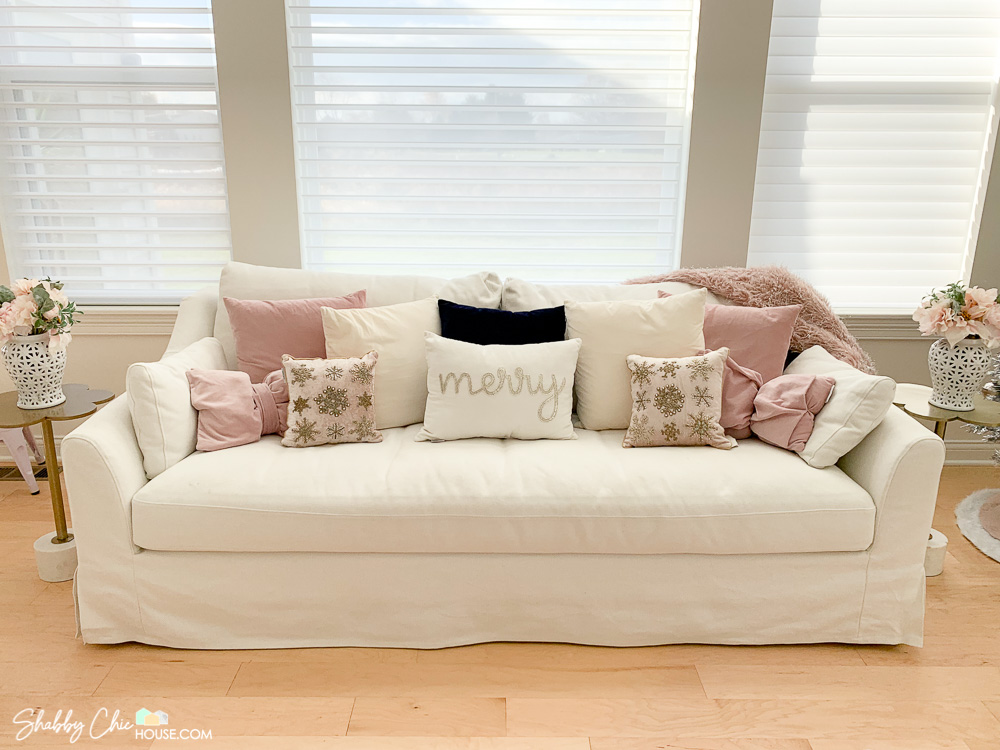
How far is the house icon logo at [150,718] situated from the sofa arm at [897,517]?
72.2 inches

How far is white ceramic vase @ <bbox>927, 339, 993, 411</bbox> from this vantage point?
242 centimetres

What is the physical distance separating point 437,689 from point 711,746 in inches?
26.8

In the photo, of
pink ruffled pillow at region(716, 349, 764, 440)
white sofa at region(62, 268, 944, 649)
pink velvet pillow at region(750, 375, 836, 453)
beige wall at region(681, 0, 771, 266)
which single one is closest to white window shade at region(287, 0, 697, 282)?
beige wall at region(681, 0, 771, 266)

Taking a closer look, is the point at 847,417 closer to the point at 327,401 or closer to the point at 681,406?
the point at 681,406

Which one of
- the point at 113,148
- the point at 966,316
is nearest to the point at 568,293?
the point at 966,316

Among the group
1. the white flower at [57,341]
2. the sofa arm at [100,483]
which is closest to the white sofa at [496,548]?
the sofa arm at [100,483]

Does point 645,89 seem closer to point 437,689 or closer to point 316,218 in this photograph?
point 316,218

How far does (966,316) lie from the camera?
7.73 ft

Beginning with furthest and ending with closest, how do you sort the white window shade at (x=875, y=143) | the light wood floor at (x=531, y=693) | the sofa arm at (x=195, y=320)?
the white window shade at (x=875, y=143) → the sofa arm at (x=195, y=320) → the light wood floor at (x=531, y=693)

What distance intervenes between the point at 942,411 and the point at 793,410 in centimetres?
69

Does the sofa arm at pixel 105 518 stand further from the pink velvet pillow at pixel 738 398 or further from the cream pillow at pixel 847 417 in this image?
the cream pillow at pixel 847 417

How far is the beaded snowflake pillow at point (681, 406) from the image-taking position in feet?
7.18

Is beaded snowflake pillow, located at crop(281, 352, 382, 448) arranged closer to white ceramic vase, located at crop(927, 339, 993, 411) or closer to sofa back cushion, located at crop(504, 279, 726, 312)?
sofa back cushion, located at crop(504, 279, 726, 312)

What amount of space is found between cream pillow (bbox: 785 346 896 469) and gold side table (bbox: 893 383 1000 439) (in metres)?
0.46
